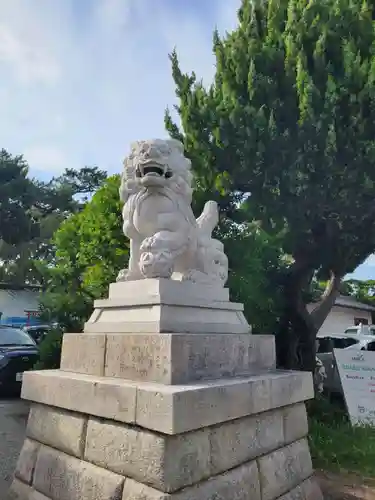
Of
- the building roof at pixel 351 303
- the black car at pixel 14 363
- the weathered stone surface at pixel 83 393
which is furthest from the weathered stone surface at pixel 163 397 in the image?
the building roof at pixel 351 303

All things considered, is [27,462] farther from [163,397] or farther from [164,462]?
[163,397]

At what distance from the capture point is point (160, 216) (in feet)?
9.57

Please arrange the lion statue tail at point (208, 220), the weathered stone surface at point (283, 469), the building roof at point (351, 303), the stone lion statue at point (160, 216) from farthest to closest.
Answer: the building roof at point (351, 303), the lion statue tail at point (208, 220), the stone lion statue at point (160, 216), the weathered stone surface at point (283, 469)

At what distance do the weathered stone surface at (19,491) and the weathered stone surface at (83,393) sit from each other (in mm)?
562

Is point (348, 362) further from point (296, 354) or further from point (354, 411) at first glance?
point (296, 354)

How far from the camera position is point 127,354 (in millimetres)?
2586

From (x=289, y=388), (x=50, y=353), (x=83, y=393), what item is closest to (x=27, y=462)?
(x=83, y=393)

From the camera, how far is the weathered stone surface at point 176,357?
2.38 metres

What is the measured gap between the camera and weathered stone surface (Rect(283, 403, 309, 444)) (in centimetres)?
306

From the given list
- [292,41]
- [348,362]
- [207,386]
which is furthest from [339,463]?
[292,41]

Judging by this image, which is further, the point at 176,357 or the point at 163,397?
the point at 176,357

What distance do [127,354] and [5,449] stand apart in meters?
2.62

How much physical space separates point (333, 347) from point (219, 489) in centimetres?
626

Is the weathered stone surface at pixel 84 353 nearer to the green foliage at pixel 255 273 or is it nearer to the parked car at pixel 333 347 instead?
the green foliage at pixel 255 273
